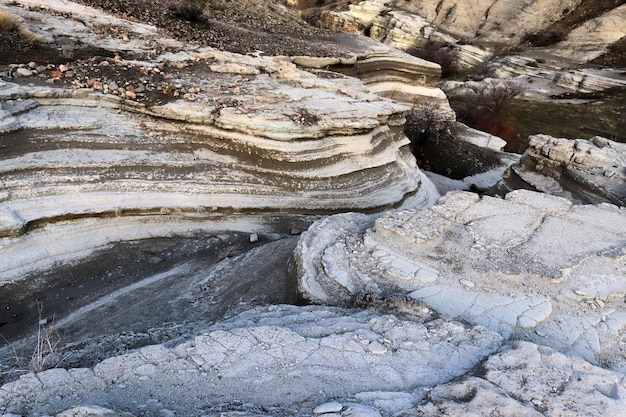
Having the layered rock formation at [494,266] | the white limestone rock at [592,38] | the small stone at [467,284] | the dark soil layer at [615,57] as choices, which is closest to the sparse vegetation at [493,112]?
the dark soil layer at [615,57]

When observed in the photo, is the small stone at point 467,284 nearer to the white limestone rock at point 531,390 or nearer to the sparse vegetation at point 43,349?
the white limestone rock at point 531,390

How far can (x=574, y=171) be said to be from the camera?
8.56 metres

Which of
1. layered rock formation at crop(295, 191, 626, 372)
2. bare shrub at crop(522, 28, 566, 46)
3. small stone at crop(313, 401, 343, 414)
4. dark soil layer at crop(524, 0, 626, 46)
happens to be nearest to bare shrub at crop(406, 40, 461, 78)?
bare shrub at crop(522, 28, 566, 46)

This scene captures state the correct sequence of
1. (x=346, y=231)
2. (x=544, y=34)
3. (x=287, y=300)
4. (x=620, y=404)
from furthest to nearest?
1. (x=544, y=34)
2. (x=346, y=231)
3. (x=287, y=300)
4. (x=620, y=404)

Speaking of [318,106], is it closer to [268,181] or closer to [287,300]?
[268,181]

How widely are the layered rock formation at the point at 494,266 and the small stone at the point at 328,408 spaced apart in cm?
168

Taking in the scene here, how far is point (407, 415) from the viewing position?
2.47 meters

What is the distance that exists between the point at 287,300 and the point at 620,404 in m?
2.86

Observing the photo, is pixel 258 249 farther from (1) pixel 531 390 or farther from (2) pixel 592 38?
(2) pixel 592 38

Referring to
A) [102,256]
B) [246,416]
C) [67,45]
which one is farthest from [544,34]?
[246,416]

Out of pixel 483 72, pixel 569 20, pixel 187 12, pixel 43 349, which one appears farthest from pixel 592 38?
pixel 43 349

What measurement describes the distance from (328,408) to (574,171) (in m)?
7.96

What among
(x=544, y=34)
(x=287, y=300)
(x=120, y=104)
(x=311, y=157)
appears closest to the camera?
(x=287, y=300)

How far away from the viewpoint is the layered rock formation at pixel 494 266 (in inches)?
153
